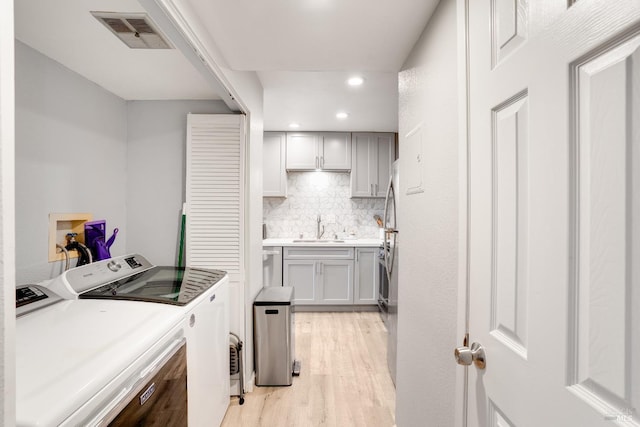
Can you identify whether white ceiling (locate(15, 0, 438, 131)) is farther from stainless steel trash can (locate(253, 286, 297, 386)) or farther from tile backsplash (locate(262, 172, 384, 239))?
tile backsplash (locate(262, 172, 384, 239))

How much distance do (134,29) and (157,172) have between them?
45.4 inches

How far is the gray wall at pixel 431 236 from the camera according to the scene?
110 cm

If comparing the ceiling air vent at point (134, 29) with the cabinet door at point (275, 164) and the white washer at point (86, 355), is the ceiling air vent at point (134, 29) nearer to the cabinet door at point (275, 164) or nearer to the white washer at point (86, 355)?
the white washer at point (86, 355)

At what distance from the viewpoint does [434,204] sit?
1.27 metres

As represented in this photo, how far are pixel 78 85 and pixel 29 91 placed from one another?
0.39 m

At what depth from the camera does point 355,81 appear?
8.40ft

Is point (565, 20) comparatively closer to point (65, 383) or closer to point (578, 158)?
point (578, 158)

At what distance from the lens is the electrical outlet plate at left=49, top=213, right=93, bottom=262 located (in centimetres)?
175

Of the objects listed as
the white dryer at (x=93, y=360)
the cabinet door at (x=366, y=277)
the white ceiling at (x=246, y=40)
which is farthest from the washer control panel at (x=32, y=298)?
the cabinet door at (x=366, y=277)

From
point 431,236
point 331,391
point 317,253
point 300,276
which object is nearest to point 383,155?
point 317,253

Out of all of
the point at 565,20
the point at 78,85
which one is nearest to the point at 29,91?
the point at 78,85

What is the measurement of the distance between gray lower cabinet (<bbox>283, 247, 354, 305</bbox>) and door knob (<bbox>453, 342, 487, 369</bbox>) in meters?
3.12

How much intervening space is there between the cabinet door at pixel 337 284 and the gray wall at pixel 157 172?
2.07 metres

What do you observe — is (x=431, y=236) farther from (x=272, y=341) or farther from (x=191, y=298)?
(x=272, y=341)
